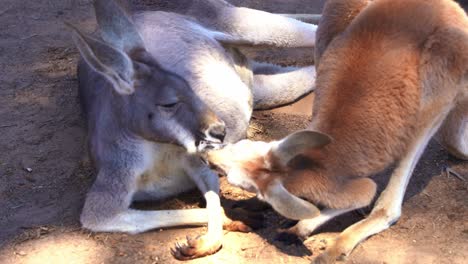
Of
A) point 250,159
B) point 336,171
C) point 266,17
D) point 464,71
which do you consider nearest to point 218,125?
point 250,159

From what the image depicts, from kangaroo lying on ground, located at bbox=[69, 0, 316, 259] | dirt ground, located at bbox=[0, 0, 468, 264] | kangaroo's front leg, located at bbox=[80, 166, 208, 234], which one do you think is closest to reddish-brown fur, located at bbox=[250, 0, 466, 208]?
dirt ground, located at bbox=[0, 0, 468, 264]

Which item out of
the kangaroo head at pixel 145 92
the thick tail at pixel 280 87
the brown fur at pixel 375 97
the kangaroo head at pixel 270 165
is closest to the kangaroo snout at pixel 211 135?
the kangaroo head at pixel 145 92

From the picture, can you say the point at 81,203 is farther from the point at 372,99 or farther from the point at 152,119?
the point at 372,99

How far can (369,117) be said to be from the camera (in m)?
3.00

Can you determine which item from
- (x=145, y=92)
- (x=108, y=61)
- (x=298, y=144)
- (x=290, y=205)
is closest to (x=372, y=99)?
(x=298, y=144)

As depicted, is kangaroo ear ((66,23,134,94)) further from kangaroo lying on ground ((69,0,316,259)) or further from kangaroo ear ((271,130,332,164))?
kangaroo ear ((271,130,332,164))

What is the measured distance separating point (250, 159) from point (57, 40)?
2.94 meters

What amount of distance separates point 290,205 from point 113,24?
1.42 m

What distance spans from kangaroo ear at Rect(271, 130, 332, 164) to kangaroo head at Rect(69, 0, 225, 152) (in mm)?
504

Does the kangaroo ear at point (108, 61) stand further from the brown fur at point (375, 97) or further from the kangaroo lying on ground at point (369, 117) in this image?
the brown fur at point (375, 97)

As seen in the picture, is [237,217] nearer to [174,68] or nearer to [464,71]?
[174,68]

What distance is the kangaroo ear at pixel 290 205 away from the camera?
265 centimetres

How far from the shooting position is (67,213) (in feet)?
11.6

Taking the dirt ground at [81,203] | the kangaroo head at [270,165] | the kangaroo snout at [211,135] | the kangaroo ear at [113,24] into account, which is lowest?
the dirt ground at [81,203]
